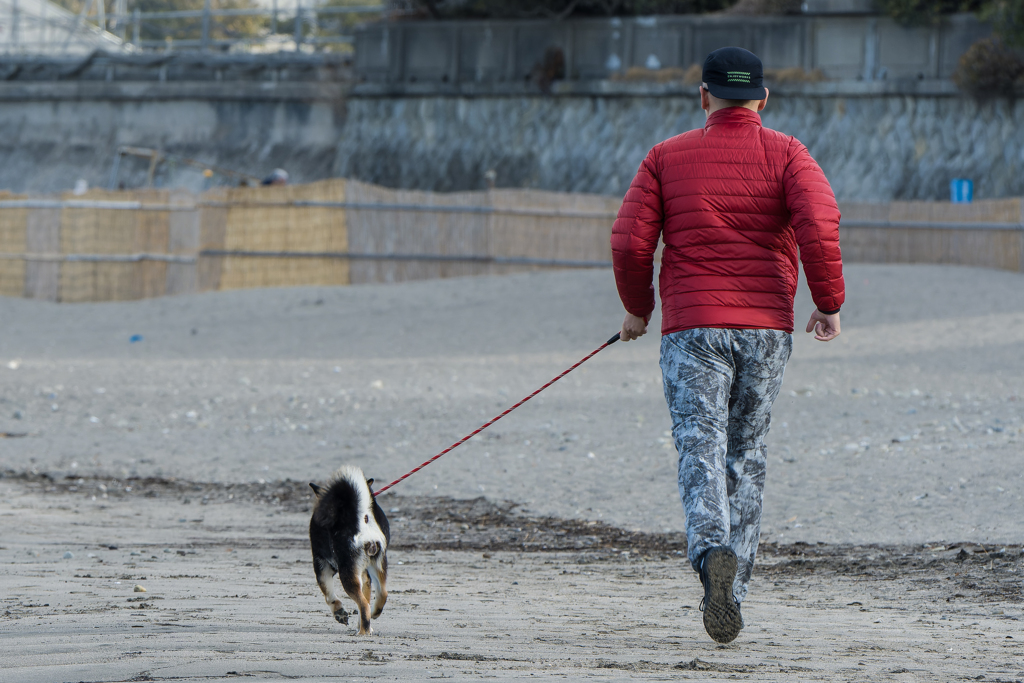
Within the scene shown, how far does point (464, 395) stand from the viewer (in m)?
12.1

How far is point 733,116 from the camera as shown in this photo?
4059 millimetres

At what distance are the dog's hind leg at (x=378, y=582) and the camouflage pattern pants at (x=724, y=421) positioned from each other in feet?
3.62

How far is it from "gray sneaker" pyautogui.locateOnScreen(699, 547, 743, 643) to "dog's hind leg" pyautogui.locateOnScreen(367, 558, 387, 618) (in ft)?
3.90

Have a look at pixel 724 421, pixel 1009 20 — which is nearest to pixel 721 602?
pixel 724 421

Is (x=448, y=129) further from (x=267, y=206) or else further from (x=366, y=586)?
(x=366, y=586)

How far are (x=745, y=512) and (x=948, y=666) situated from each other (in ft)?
2.78

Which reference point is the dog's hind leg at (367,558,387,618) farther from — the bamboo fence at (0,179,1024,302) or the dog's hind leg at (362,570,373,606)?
the bamboo fence at (0,179,1024,302)

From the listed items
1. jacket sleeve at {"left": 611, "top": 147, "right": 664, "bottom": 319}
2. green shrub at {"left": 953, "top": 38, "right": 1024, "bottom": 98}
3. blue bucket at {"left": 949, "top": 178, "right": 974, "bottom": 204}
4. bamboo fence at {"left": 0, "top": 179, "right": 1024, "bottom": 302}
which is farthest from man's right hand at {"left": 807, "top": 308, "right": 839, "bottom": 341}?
green shrub at {"left": 953, "top": 38, "right": 1024, "bottom": 98}

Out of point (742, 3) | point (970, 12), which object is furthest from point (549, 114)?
point (970, 12)

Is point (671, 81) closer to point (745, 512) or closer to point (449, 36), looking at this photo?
point (449, 36)

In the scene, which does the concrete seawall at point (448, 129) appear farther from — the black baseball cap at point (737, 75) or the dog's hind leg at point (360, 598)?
the dog's hind leg at point (360, 598)

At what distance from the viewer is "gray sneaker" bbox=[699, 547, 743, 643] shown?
3.63m

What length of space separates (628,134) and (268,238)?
792 centimetres

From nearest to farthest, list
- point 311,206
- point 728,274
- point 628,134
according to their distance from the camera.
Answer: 1. point 728,274
2. point 311,206
3. point 628,134
